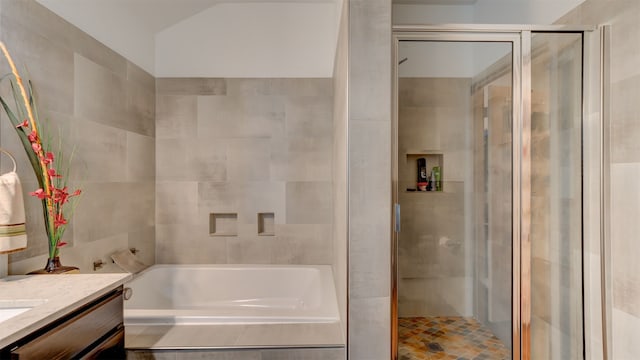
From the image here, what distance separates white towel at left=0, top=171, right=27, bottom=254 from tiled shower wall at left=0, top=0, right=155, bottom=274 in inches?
7.1

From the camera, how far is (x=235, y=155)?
113 inches

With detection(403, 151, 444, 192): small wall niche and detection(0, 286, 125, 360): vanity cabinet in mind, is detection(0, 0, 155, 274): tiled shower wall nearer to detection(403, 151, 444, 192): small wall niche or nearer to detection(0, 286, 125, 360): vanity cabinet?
detection(0, 286, 125, 360): vanity cabinet

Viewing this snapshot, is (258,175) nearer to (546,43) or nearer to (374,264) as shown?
(374,264)

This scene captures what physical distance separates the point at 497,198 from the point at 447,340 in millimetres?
744

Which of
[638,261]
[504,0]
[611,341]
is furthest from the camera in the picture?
[504,0]

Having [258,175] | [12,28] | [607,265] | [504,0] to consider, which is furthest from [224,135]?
[607,265]

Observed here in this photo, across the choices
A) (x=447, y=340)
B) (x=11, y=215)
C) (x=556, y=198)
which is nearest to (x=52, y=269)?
(x=11, y=215)

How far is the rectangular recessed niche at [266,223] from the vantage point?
2.91m

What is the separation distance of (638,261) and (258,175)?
7.71 ft

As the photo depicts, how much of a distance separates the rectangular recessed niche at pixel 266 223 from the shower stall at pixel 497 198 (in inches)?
58.0

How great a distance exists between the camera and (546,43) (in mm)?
1745

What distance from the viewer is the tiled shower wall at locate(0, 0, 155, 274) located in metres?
1.65

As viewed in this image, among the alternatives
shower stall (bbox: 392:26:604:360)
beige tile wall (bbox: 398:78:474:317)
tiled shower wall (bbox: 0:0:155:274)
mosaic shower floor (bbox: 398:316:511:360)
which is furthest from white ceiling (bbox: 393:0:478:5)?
mosaic shower floor (bbox: 398:316:511:360)

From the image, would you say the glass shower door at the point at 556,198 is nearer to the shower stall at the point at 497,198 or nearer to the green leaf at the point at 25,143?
the shower stall at the point at 497,198
